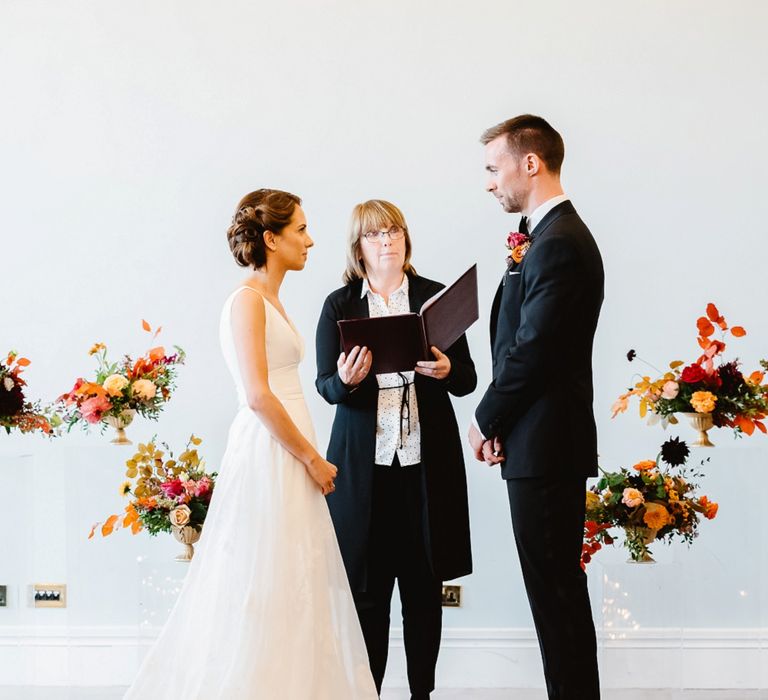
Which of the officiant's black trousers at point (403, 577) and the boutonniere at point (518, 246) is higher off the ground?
the boutonniere at point (518, 246)

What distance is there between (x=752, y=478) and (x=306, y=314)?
1.91 metres

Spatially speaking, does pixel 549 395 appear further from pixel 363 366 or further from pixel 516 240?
pixel 363 366

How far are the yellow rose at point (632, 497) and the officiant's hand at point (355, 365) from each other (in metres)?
1.01

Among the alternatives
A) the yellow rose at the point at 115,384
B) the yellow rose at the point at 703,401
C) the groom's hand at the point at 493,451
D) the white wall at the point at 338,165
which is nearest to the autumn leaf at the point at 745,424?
the yellow rose at the point at 703,401

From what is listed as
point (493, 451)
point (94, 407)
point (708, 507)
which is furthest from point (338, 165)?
point (708, 507)

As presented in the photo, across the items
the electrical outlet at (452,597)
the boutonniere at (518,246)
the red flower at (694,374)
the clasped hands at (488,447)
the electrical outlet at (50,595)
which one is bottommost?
the electrical outlet at (452,597)

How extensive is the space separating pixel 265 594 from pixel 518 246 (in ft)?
4.02

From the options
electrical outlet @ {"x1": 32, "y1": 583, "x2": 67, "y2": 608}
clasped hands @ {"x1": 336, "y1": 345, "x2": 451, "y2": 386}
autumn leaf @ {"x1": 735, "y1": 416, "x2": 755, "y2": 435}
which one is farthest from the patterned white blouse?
electrical outlet @ {"x1": 32, "y1": 583, "x2": 67, "y2": 608}

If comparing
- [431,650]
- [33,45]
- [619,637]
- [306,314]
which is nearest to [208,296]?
[306,314]

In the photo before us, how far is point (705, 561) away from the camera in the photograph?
12.9 ft

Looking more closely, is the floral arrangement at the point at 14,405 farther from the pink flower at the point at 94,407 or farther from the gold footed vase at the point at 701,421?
the gold footed vase at the point at 701,421

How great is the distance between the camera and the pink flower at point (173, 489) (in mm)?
3494

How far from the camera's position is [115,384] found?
3.52 m

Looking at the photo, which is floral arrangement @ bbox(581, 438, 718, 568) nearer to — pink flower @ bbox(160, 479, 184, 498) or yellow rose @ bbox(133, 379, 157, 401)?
pink flower @ bbox(160, 479, 184, 498)
